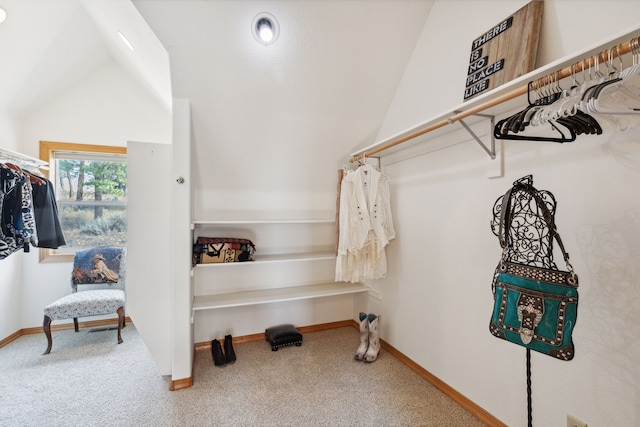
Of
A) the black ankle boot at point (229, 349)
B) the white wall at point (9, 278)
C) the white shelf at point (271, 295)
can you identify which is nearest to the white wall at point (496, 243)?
the white shelf at point (271, 295)

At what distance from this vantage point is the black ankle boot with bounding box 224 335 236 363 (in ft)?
7.73

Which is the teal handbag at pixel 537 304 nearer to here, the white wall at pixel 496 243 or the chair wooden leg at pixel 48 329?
the white wall at pixel 496 243

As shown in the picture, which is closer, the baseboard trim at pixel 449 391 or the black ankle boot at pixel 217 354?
the baseboard trim at pixel 449 391

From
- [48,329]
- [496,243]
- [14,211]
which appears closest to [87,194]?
[14,211]

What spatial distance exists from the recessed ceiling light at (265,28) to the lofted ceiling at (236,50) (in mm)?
38

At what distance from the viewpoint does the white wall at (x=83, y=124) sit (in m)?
2.86

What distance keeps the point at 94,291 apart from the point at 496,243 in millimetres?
3576

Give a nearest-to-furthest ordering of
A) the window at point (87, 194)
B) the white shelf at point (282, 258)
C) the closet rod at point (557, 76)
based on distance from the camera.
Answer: the closet rod at point (557, 76), the white shelf at point (282, 258), the window at point (87, 194)

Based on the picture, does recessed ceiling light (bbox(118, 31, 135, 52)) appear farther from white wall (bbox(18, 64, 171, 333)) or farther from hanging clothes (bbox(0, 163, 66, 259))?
hanging clothes (bbox(0, 163, 66, 259))

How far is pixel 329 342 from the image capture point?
2.72 meters

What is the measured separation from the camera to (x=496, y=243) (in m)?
1.61

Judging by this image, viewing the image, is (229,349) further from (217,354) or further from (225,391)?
(225,391)

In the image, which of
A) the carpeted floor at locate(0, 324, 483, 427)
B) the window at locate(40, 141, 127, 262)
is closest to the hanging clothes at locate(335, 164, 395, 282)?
the carpeted floor at locate(0, 324, 483, 427)

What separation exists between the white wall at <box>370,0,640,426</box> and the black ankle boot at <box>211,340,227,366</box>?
56.3 inches
